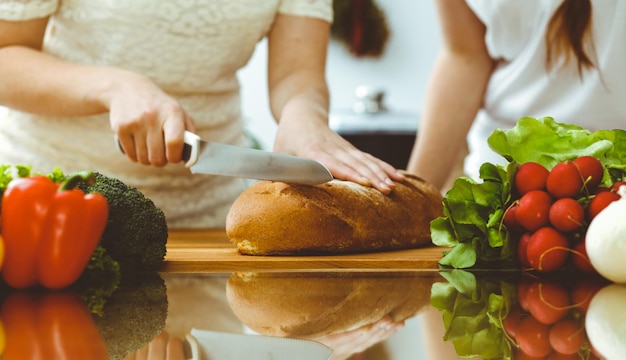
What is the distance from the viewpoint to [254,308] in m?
1.15

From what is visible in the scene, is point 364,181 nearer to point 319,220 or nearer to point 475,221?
point 319,220

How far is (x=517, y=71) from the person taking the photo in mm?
2039

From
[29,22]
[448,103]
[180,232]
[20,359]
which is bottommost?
[180,232]

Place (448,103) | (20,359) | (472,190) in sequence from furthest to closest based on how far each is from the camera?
(448,103) < (472,190) < (20,359)

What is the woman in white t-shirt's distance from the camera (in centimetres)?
194

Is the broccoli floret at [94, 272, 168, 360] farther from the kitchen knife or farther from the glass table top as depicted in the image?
the kitchen knife

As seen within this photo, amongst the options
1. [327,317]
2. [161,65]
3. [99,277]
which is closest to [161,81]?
[161,65]

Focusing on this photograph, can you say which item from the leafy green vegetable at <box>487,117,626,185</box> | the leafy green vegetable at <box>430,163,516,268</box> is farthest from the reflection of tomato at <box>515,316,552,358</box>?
the leafy green vegetable at <box>487,117,626,185</box>

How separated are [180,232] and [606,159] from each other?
866 millimetres

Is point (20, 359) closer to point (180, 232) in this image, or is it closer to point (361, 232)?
point (361, 232)

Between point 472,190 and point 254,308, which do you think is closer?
point 254,308

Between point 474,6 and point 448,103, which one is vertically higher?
point 474,6

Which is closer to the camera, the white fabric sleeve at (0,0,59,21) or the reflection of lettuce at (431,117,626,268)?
the reflection of lettuce at (431,117,626,268)

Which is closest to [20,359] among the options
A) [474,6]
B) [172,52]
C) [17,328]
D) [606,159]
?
[17,328]
